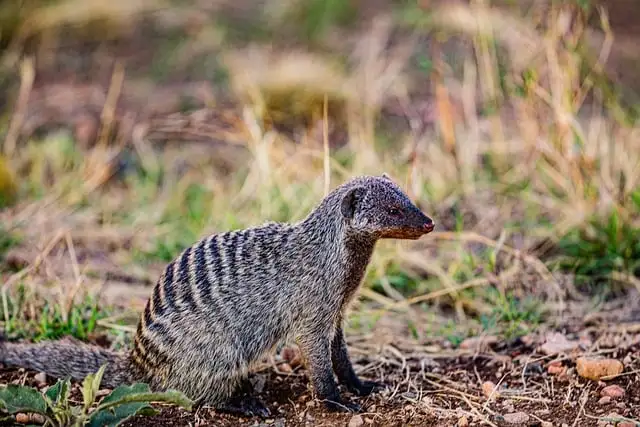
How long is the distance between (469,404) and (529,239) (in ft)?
5.18

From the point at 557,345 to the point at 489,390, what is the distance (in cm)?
44

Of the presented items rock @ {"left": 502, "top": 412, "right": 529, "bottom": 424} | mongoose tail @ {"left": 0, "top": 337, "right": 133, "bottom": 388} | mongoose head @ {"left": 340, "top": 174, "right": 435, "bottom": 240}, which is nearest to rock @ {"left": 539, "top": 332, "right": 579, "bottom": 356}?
rock @ {"left": 502, "top": 412, "right": 529, "bottom": 424}

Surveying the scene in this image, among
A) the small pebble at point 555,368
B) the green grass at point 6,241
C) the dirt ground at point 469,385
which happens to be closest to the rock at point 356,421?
the dirt ground at point 469,385

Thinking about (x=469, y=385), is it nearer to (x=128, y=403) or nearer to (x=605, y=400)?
(x=605, y=400)

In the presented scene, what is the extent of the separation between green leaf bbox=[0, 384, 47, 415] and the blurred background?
0.79 metres

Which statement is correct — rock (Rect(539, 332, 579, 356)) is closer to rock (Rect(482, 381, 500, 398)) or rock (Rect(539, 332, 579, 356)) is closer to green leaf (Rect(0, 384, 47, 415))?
rock (Rect(482, 381, 500, 398))

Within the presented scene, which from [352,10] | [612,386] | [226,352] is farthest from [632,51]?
[226,352]

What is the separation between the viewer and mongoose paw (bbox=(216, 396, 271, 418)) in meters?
2.89

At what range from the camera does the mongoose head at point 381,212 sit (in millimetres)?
2826

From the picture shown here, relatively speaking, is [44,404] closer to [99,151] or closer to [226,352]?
[226,352]

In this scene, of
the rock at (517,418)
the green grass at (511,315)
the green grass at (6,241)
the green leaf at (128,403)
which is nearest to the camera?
the green leaf at (128,403)

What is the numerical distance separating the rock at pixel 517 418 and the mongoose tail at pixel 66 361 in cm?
128

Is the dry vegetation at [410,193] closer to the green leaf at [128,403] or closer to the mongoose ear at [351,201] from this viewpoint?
the green leaf at [128,403]

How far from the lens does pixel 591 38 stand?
745 cm
